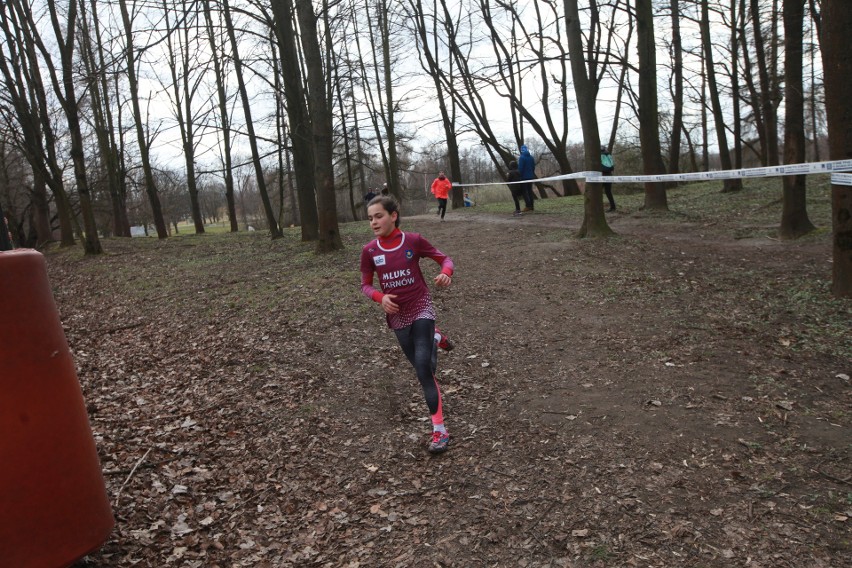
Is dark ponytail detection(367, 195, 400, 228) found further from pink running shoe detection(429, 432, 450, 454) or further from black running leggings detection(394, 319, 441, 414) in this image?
pink running shoe detection(429, 432, 450, 454)

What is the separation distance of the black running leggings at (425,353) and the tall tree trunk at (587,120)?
752 centimetres

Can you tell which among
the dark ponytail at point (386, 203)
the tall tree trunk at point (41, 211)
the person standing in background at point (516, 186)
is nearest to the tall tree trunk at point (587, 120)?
the person standing in background at point (516, 186)

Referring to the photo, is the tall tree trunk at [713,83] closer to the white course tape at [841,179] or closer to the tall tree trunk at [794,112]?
the tall tree trunk at [794,112]

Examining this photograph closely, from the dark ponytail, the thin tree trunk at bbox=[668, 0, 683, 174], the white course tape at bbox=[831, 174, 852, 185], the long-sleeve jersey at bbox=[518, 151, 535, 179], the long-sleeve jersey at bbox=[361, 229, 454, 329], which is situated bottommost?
the long-sleeve jersey at bbox=[361, 229, 454, 329]

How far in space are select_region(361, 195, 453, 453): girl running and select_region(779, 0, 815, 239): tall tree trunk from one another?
8189 millimetres

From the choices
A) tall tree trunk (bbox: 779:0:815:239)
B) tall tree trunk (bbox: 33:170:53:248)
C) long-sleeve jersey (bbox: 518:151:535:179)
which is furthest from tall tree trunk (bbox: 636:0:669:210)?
tall tree trunk (bbox: 33:170:53:248)

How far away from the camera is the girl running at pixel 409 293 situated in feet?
13.6

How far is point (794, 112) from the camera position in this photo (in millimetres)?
9422

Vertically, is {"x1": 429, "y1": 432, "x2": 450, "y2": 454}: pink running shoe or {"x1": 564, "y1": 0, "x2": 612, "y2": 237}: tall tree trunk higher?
{"x1": 564, "y1": 0, "x2": 612, "y2": 237}: tall tree trunk

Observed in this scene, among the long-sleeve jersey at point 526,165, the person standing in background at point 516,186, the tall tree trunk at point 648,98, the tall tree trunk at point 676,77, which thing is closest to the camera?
the tall tree trunk at point 648,98

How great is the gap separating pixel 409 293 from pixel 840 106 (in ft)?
17.7

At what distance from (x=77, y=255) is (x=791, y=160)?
1987cm

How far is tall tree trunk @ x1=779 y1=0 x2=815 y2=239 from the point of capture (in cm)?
923

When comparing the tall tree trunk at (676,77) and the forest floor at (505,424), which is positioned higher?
the tall tree trunk at (676,77)
